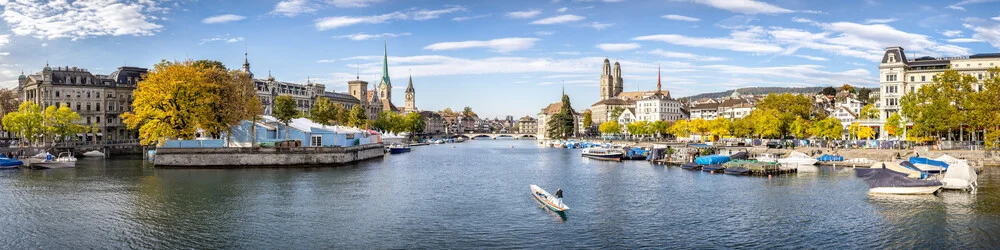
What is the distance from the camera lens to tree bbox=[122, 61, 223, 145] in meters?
62.3

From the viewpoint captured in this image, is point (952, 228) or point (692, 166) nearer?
point (952, 228)

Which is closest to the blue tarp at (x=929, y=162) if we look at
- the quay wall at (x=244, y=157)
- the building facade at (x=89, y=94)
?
the quay wall at (x=244, y=157)

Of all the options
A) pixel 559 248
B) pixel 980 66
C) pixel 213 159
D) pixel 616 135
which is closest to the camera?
pixel 559 248

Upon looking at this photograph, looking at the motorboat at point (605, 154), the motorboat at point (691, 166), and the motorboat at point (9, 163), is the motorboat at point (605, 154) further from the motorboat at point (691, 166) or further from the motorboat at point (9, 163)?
the motorboat at point (9, 163)

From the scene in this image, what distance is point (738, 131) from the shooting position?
112875mm

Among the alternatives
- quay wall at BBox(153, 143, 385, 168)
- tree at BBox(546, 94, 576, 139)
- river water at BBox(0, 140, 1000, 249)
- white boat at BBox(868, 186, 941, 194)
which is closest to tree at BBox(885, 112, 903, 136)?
river water at BBox(0, 140, 1000, 249)

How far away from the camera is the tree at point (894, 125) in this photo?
8219 centimetres

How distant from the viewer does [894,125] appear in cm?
8281

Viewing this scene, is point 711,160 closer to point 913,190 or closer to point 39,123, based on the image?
point 913,190

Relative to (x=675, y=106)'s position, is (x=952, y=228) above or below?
below

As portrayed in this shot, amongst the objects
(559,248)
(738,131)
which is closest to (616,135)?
(738,131)

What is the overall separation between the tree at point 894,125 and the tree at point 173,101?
77.8 metres

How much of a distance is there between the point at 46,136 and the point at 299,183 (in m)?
59.4

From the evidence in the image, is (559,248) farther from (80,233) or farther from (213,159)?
(213,159)
